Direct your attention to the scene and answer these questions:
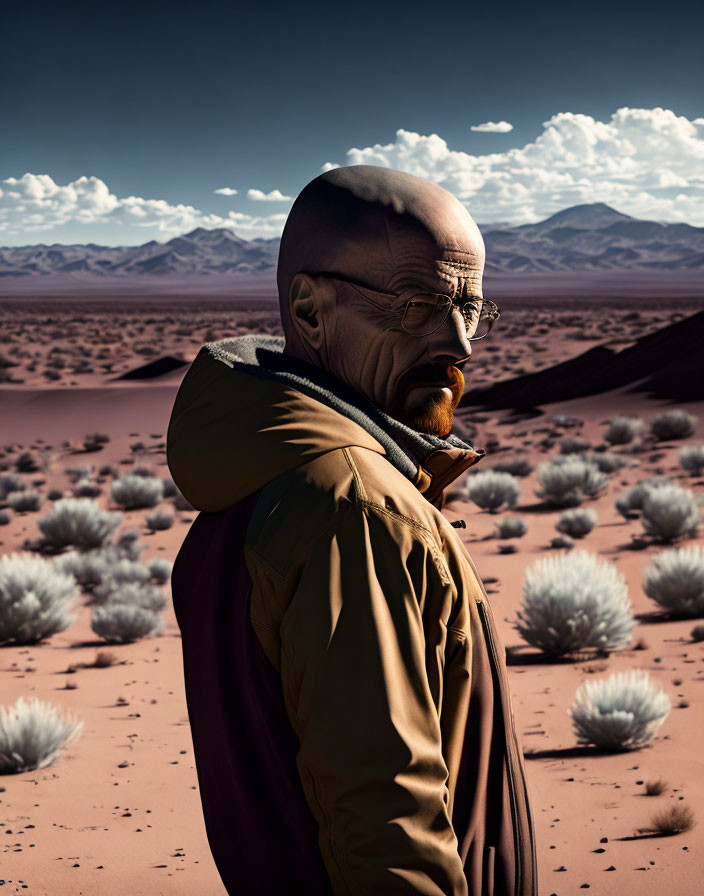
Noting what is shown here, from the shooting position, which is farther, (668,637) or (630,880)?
(668,637)

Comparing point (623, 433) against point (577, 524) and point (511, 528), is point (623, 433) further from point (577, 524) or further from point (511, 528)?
point (511, 528)

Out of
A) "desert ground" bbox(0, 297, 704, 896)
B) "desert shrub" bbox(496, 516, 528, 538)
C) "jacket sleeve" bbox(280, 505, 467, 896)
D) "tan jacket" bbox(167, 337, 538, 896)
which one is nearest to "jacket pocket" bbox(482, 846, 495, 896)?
"tan jacket" bbox(167, 337, 538, 896)

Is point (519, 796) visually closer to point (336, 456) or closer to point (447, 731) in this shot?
point (447, 731)

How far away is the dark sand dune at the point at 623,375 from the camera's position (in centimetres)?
2545

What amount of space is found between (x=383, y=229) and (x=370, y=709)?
837 mm

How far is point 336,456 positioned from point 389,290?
0.37 meters

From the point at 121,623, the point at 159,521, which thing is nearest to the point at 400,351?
the point at 121,623

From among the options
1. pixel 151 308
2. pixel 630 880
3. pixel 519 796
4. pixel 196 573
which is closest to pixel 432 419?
pixel 196 573

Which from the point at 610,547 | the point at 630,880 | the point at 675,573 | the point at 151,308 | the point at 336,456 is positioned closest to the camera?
the point at 336,456

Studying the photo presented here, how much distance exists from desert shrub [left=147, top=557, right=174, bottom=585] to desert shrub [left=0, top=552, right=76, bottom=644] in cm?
161

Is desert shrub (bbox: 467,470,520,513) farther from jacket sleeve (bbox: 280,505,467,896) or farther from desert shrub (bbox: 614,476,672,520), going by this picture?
jacket sleeve (bbox: 280,505,467,896)

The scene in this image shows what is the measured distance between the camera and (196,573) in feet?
5.78

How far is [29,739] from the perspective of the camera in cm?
621

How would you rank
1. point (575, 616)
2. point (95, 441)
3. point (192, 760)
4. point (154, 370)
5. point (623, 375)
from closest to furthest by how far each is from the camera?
point (192, 760) < point (575, 616) < point (95, 441) < point (623, 375) < point (154, 370)
